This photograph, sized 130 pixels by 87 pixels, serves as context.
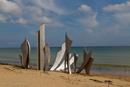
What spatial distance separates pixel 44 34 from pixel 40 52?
1443mm

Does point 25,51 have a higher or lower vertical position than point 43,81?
higher

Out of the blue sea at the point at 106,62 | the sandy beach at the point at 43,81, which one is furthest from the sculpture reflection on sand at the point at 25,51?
the blue sea at the point at 106,62

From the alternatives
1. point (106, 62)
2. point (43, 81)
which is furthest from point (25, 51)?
point (106, 62)

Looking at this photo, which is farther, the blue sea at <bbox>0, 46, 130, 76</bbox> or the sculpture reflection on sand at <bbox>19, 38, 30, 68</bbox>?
the blue sea at <bbox>0, 46, 130, 76</bbox>

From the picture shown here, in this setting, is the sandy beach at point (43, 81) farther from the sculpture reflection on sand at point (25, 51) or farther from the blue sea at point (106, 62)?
the blue sea at point (106, 62)

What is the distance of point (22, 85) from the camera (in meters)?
4.07

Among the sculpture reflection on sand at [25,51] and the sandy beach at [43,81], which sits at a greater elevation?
the sculpture reflection on sand at [25,51]

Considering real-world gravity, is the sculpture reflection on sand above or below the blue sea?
above

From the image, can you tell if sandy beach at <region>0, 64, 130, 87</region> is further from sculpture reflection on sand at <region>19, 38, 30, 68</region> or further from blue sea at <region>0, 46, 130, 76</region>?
blue sea at <region>0, 46, 130, 76</region>

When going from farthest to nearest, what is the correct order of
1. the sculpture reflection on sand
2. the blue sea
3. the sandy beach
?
the blue sea, the sculpture reflection on sand, the sandy beach

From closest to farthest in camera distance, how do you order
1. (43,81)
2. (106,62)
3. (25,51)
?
(43,81) < (25,51) < (106,62)

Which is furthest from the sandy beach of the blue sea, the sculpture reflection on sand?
the blue sea

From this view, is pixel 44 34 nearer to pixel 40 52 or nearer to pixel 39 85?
pixel 40 52

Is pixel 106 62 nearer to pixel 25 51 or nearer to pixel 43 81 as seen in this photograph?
pixel 25 51
